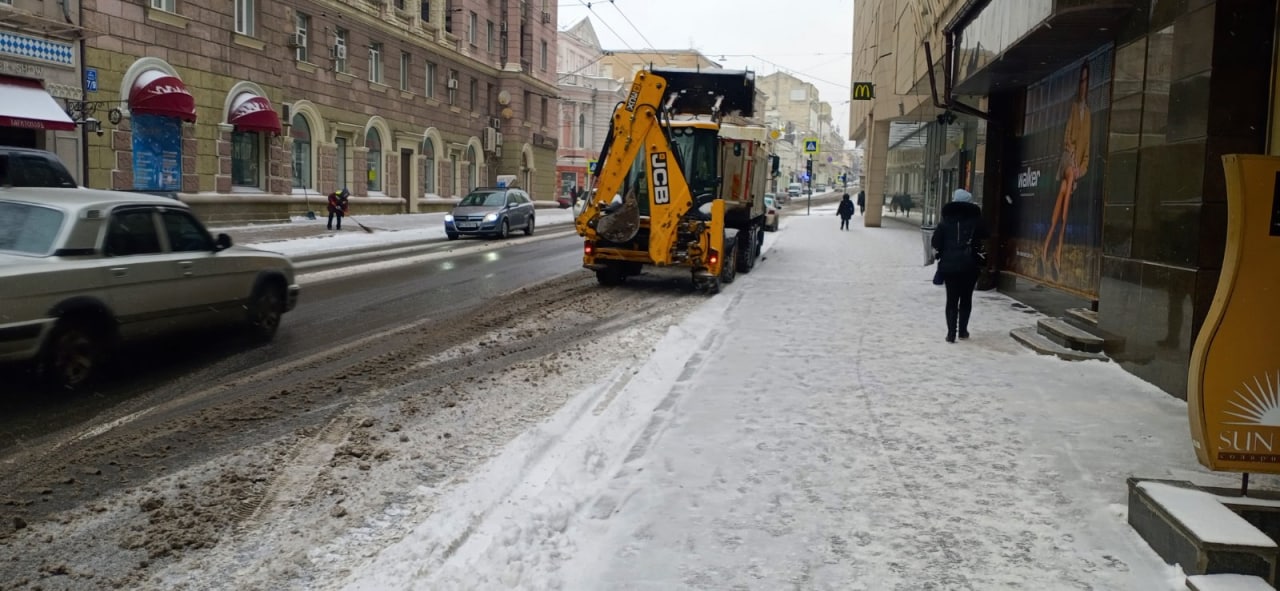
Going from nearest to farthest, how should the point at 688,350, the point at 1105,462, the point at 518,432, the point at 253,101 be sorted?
1. the point at 1105,462
2. the point at 518,432
3. the point at 688,350
4. the point at 253,101

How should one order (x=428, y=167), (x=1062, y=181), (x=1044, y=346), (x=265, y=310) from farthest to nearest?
1. (x=428, y=167)
2. (x=1062, y=181)
3. (x=265, y=310)
4. (x=1044, y=346)

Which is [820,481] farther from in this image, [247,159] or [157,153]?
[247,159]

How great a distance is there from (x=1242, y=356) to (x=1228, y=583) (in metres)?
1.15

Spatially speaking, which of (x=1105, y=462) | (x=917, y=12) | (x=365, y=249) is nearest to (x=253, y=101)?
(x=365, y=249)

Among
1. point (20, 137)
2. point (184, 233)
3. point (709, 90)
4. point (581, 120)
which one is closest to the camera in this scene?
point (184, 233)

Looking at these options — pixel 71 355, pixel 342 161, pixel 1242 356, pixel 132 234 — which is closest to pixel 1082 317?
pixel 1242 356

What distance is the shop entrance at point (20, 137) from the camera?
19703 millimetres

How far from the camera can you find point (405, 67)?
38.3m

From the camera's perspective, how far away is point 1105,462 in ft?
18.5

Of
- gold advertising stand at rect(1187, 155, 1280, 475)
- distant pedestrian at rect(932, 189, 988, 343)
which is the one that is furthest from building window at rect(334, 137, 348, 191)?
gold advertising stand at rect(1187, 155, 1280, 475)

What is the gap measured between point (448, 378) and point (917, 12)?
18220 millimetres

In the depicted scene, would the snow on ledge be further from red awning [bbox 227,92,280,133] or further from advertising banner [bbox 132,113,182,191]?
red awning [bbox 227,92,280,133]

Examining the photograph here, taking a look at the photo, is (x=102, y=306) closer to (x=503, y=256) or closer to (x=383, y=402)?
(x=383, y=402)

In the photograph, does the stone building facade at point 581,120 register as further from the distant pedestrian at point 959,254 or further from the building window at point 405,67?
the distant pedestrian at point 959,254
